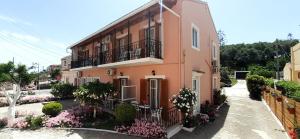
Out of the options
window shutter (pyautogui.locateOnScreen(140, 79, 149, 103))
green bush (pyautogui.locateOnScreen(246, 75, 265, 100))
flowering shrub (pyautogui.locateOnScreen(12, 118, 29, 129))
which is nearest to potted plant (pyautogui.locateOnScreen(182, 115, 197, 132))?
window shutter (pyautogui.locateOnScreen(140, 79, 149, 103))

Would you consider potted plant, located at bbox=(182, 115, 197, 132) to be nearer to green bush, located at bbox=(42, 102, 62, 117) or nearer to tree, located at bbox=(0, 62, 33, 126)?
green bush, located at bbox=(42, 102, 62, 117)

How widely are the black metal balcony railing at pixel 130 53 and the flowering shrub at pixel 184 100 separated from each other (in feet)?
8.71

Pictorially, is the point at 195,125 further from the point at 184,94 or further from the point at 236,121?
the point at 236,121

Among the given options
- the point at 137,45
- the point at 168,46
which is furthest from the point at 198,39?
the point at 137,45

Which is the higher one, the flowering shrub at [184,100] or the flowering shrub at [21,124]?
the flowering shrub at [184,100]

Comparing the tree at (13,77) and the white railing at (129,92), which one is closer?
the tree at (13,77)

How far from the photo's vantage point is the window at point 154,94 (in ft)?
41.1

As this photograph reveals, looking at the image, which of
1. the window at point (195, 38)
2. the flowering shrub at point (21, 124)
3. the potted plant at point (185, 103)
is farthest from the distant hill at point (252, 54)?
the flowering shrub at point (21, 124)

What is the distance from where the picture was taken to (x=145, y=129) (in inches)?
380

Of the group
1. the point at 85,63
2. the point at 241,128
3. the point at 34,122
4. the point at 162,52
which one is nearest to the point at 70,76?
the point at 85,63

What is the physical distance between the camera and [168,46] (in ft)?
38.7

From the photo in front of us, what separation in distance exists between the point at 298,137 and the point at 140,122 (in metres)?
6.43

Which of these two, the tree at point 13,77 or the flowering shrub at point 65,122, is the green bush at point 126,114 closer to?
the flowering shrub at point 65,122

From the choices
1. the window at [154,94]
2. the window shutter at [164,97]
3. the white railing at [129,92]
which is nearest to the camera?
the window shutter at [164,97]
